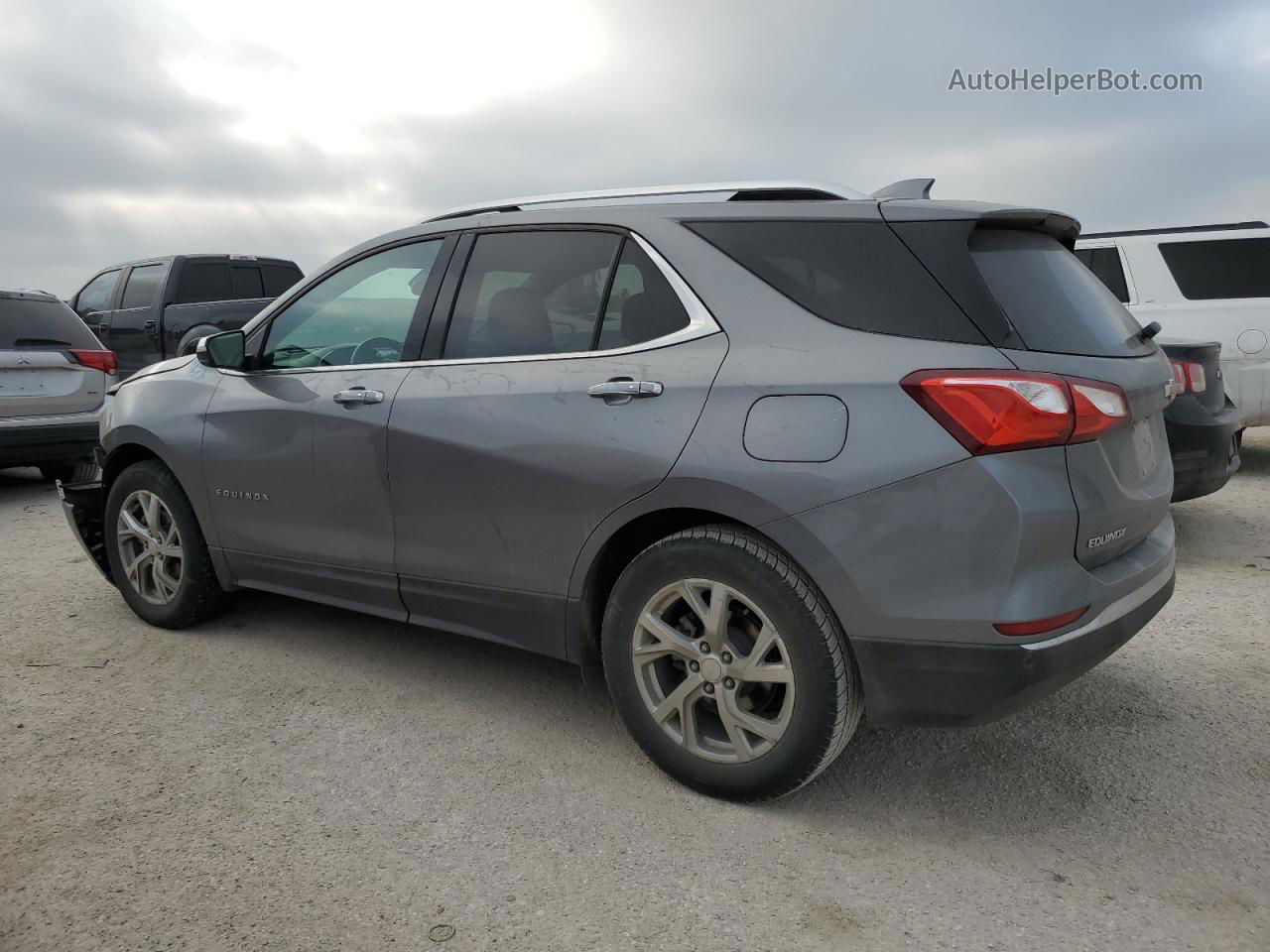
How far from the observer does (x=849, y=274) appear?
2758 millimetres

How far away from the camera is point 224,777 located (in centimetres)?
309

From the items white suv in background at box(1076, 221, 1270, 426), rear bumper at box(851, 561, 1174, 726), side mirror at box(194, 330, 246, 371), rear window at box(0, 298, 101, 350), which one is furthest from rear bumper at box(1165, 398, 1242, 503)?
rear window at box(0, 298, 101, 350)

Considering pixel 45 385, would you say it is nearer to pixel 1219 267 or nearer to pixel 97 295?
pixel 97 295

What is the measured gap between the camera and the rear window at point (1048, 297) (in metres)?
2.62

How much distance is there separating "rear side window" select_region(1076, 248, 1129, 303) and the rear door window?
1229 centimetres

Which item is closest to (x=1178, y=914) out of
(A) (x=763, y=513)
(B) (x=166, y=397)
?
(A) (x=763, y=513)

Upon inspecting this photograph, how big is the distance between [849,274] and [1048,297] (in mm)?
Answer: 549

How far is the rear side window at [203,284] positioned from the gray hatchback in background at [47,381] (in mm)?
4455

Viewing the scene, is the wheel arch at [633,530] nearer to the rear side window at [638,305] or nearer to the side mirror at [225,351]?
the rear side window at [638,305]

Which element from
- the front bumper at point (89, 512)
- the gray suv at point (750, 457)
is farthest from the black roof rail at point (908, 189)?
the front bumper at point (89, 512)

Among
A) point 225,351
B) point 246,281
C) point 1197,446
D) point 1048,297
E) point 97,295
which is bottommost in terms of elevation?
point 1197,446

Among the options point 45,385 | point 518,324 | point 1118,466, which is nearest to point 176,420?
point 518,324

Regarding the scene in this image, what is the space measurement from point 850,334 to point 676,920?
1.54m

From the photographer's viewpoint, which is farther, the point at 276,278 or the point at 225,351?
the point at 276,278
